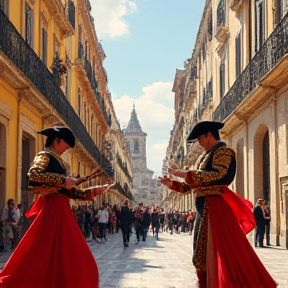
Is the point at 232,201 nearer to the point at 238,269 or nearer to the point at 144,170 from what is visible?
the point at 238,269

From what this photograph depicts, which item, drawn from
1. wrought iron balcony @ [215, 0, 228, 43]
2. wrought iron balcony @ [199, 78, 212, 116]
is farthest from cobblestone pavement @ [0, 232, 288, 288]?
Answer: wrought iron balcony @ [199, 78, 212, 116]

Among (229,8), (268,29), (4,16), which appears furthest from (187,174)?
(229,8)

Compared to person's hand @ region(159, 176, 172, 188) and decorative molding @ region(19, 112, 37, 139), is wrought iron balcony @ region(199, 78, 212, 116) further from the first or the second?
person's hand @ region(159, 176, 172, 188)

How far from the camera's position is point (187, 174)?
6.74 meters

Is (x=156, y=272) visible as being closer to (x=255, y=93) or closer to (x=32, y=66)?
(x=32, y=66)

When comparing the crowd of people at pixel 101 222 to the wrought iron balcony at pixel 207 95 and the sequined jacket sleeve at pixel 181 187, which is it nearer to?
the wrought iron balcony at pixel 207 95

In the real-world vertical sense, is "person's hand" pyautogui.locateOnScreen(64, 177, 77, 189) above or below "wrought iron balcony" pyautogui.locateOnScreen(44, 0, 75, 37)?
below

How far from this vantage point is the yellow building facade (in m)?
17.5

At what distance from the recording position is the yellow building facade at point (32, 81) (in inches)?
687

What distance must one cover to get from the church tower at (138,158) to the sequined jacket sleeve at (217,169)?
476 feet

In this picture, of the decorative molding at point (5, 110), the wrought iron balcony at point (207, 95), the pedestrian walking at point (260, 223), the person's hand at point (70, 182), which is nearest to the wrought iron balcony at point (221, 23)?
the wrought iron balcony at point (207, 95)

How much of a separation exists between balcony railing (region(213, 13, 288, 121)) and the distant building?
125 meters

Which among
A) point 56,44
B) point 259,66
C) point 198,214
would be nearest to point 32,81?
point 259,66

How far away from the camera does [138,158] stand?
156750mm
